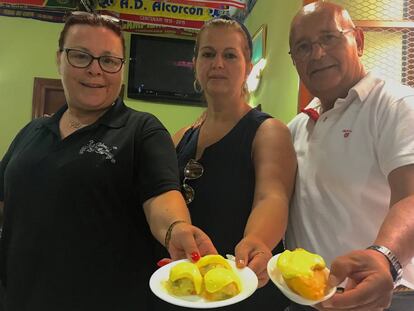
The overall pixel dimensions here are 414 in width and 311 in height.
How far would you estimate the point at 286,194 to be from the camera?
A: 3.85ft

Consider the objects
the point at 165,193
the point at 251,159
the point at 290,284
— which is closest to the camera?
the point at 290,284

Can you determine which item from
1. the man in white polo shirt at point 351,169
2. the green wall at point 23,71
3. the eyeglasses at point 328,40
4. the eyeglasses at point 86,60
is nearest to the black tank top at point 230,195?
the man in white polo shirt at point 351,169

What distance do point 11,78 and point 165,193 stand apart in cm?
381

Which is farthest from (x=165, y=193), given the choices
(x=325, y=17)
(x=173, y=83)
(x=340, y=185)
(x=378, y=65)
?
(x=173, y=83)

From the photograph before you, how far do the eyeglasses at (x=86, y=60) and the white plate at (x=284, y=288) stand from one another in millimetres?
653

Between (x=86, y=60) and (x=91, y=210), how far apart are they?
40 cm

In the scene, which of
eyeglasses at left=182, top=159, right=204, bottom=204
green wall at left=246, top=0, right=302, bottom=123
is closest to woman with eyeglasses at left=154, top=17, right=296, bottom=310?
eyeglasses at left=182, top=159, right=204, bottom=204

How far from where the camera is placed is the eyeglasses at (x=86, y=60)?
3.65 ft

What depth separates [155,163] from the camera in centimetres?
101

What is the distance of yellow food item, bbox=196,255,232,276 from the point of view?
814mm

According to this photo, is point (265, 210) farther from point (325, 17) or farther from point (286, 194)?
point (325, 17)

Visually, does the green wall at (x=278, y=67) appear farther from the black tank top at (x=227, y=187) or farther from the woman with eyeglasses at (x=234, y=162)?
the black tank top at (x=227, y=187)

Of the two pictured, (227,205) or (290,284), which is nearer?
(290,284)

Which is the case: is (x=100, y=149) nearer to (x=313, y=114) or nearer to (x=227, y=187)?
(x=227, y=187)
